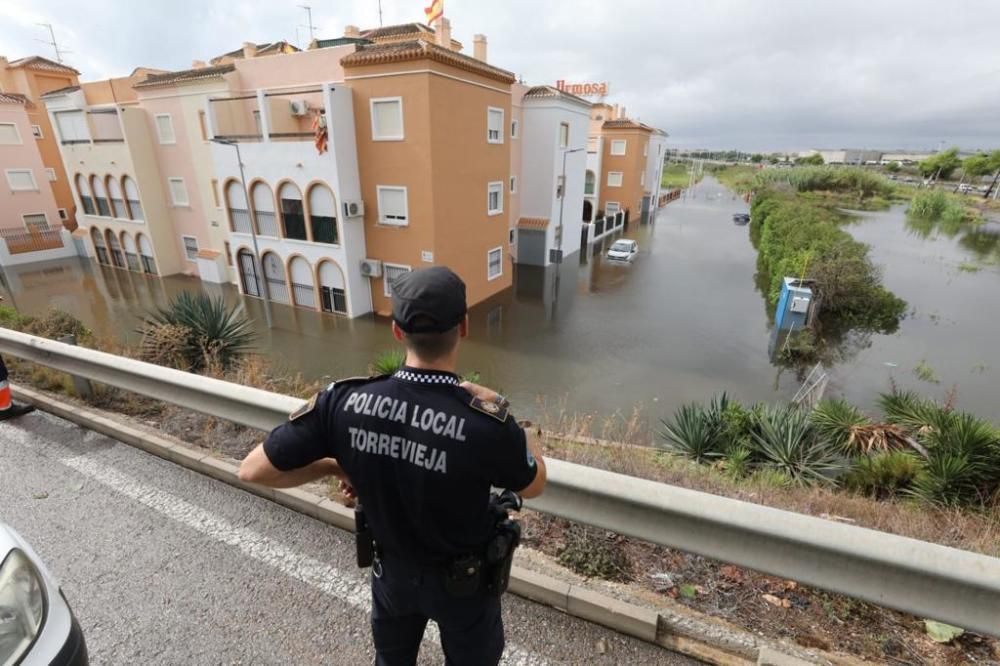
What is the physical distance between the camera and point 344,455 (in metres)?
1.57

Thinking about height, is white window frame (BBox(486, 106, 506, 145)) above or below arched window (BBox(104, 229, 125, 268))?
above

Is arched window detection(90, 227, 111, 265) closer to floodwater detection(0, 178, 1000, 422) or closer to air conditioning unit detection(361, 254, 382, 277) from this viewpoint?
floodwater detection(0, 178, 1000, 422)

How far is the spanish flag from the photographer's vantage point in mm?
19031

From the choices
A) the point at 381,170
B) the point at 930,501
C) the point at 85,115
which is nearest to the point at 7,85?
the point at 85,115

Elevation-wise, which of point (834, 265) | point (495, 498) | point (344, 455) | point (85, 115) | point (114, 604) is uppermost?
point (85, 115)

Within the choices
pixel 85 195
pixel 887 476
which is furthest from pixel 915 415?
pixel 85 195

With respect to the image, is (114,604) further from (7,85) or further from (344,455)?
(7,85)

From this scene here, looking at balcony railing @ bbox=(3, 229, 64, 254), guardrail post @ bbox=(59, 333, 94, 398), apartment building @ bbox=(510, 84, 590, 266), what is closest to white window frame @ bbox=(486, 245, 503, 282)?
apartment building @ bbox=(510, 84, 590, 266)

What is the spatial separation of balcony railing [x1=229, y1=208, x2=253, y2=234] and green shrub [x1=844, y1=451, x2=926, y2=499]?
19419 millimetres

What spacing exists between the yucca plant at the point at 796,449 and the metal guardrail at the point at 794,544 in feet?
12.6

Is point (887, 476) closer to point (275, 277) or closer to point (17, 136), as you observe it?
point (275, 277)

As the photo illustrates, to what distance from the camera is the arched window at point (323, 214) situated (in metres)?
16.2

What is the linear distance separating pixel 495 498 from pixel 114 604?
7.22ft

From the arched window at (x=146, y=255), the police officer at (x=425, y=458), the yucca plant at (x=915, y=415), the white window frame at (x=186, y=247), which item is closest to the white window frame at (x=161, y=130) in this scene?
the white window frame at (x=186, y=247)
